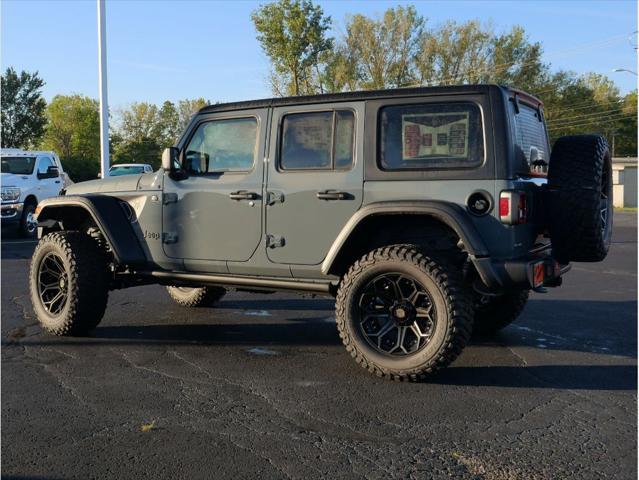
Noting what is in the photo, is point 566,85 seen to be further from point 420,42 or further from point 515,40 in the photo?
point 420,42

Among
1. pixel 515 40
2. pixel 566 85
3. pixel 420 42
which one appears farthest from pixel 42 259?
pixel 566 85

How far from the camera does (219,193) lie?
5590 millimetres

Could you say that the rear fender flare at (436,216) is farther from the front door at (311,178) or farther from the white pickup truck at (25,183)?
the white pickup truck at (25,183)

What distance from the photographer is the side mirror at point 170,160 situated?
18.6 feet

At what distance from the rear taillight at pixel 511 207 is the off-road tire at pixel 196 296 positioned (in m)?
3.69

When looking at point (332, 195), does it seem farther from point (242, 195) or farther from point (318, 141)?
point (242, 195)

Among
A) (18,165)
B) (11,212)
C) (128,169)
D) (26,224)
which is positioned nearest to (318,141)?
(11,212)

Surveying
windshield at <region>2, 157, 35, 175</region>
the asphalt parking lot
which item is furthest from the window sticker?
windshield at <region>2, 157, 35, 175</region>

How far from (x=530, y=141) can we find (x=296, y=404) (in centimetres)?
255

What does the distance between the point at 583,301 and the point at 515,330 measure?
6.31 feet

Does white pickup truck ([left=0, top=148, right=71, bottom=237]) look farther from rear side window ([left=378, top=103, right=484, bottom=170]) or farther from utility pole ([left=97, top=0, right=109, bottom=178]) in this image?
rear side window ([left=378, top=103, right=484, bottom=170])

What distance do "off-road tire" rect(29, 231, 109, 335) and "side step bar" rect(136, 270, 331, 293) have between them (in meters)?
0.37

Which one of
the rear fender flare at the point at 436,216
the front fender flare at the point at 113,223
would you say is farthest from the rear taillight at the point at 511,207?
the front fender flare at the point at 113,223

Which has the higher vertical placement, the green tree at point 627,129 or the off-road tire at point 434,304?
the green tree at point 627,129
